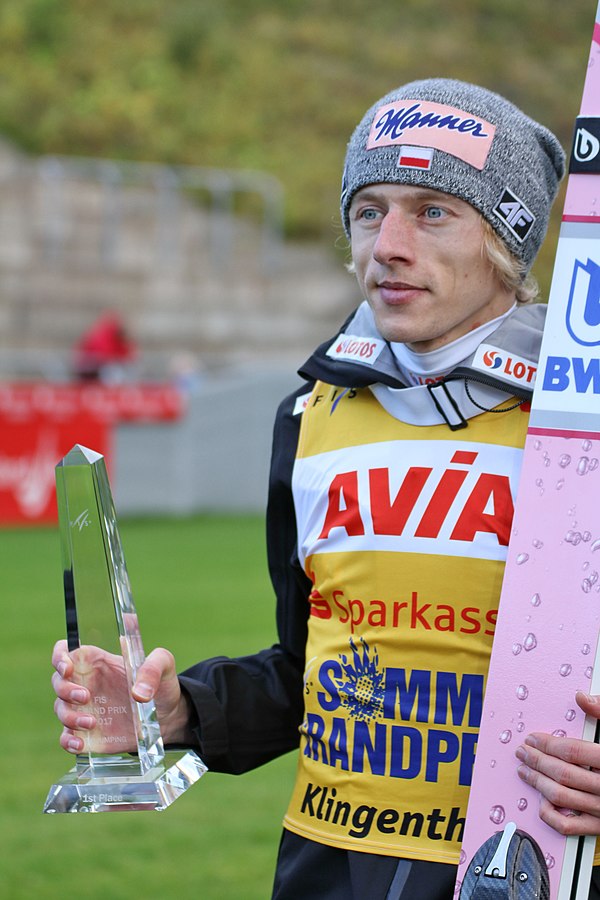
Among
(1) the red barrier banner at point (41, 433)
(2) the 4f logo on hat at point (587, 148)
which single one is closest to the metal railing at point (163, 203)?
(1) the red barrier banner at point (41, 433)

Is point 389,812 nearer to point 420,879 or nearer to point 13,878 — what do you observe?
point 420,879

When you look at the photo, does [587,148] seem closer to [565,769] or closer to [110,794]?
[565,769]

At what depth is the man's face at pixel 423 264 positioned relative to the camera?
211cm

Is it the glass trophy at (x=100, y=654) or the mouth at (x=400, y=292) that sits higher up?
the mouth at (x=400, y=292)

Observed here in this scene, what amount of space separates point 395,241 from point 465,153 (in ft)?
0.56

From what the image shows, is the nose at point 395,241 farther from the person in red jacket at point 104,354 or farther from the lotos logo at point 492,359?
the person in red jacket at point 104,354

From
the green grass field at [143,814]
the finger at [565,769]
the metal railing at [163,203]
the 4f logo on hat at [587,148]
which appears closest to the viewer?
the finger at [565,769]

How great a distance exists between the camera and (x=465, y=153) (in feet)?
6.96

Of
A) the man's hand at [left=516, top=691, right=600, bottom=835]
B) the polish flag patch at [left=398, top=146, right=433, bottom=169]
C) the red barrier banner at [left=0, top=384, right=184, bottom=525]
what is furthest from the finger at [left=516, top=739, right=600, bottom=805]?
the red barrier banner at [left=0, top=384, right=184, bottom=525]

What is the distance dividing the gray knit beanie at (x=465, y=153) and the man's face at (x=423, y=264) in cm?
3

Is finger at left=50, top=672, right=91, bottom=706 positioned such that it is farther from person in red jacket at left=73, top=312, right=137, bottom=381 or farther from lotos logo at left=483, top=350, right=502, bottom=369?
person in red jacket at left=73, top=312, right=137, bottom=381

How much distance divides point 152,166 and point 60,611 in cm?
1561

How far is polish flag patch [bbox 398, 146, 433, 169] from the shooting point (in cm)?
211

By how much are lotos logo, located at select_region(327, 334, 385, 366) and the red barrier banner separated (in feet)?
35.7
